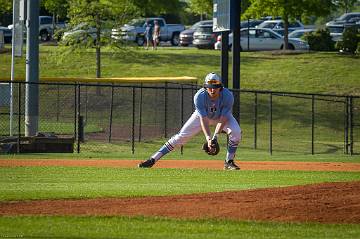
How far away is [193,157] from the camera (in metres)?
25.9

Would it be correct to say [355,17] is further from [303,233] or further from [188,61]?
[303,233]

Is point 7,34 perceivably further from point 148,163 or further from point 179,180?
point 179,180

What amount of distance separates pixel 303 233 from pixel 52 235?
2861 mm

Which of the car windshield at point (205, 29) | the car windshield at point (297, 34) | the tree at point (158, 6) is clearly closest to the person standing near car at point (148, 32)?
the tree at point (158, 6)

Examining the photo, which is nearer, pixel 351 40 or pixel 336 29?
pixel 351 40

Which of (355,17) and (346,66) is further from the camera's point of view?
(355,17)

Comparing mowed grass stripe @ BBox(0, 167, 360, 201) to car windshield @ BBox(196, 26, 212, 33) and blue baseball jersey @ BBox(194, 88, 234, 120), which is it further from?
car windshield @ BBox(196, 26, 212, 33)

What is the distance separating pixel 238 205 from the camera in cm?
1255

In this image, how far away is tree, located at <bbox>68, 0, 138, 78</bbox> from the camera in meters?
41.5

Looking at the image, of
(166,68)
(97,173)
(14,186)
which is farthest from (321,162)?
(166,68)

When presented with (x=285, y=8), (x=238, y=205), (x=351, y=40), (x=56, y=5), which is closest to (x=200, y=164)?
(x=238, y=205)

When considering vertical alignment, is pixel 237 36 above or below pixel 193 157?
above

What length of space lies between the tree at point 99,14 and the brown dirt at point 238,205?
2832 cm

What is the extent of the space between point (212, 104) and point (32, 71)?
11.3 meters
